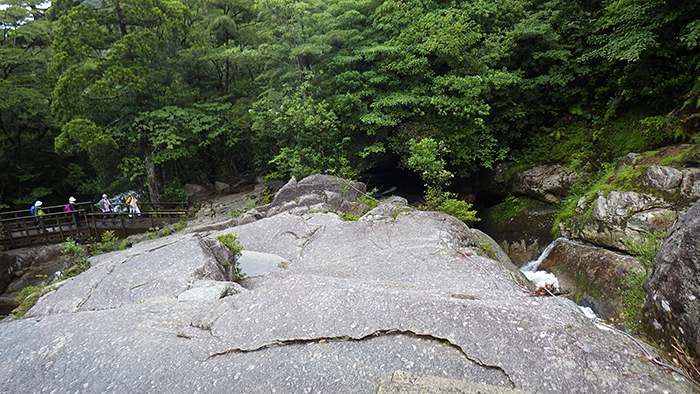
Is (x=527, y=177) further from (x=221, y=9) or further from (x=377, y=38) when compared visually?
(x=221, y=9)

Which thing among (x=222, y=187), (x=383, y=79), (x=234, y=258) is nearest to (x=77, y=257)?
(x=234, y=258)

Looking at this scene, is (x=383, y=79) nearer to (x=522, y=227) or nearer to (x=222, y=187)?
(x=522, y=227)

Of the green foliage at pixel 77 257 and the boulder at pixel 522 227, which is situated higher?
the green foliage at pixel 77 257

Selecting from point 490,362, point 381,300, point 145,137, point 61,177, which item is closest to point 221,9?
point 145,137

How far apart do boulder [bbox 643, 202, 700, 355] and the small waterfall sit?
6.82m

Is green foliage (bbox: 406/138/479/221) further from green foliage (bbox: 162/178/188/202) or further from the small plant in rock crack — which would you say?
green foliage (bbox: 162/178/188/202)

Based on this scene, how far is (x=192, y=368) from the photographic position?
3225 mm

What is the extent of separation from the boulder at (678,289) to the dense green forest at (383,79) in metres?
9.27

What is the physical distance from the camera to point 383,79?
12820mm

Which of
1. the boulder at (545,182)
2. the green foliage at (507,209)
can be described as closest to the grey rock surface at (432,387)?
the boulder at (545,182)

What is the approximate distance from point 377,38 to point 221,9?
10.3 meters

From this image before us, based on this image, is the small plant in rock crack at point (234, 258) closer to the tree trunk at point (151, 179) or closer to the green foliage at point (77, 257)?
the green foliage at point (77, 257)

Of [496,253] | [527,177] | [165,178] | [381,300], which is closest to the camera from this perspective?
[381,300]

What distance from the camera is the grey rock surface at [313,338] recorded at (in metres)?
2.77
